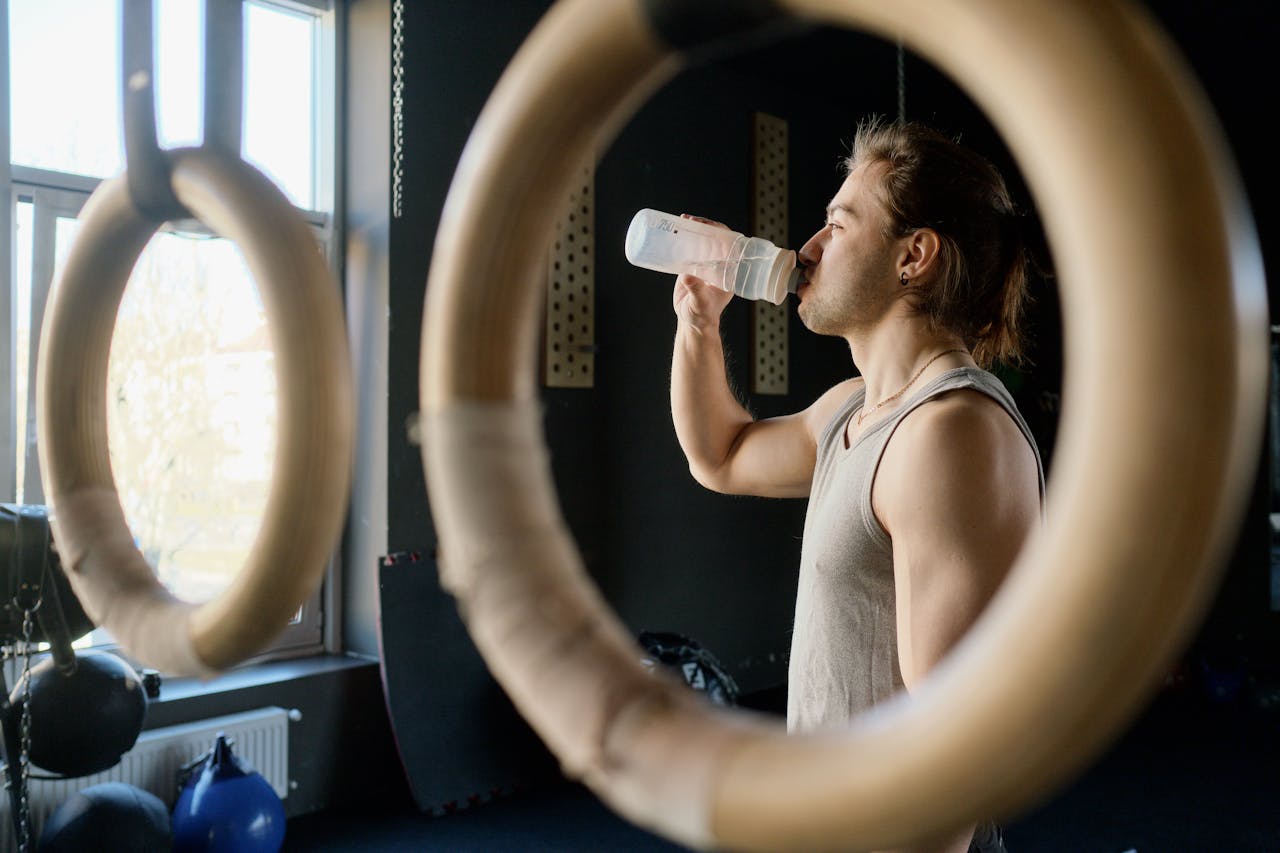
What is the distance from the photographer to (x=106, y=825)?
7.32 ft

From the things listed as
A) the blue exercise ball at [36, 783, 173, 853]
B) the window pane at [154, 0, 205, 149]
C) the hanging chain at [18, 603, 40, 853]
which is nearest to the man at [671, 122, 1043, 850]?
the window pane at [154, 0, 205, 149]

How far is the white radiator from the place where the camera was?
8.37 feet

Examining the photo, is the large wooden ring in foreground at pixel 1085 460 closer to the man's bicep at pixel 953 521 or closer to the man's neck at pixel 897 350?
the man's bicep at pixel 953 521

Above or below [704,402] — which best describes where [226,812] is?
below

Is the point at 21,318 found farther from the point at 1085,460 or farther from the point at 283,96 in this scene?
the point at 1085,460

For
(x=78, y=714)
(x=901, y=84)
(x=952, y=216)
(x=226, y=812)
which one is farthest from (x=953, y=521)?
(x=226, y=812)

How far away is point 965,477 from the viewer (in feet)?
3.43

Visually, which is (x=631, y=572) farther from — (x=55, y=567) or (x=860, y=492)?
(x=860, y=492)

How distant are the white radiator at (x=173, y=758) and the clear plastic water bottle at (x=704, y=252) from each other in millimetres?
2004

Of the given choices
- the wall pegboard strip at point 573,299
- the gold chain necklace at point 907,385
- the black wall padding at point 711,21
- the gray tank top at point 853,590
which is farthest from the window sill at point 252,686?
the black wall padding at point 711,21

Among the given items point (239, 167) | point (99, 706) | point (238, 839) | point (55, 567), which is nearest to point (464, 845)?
point (238, 839)

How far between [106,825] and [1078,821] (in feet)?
8.98

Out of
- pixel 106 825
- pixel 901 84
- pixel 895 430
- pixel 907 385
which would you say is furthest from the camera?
pixel 901 84

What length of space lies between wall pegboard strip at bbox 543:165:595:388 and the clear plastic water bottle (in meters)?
2.10
